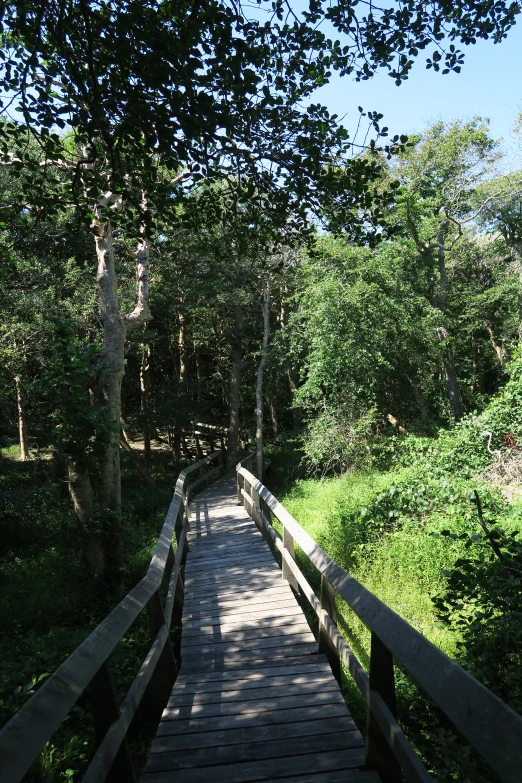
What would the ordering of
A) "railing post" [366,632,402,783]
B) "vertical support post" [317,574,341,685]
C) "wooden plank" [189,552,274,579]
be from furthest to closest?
"wooden plank" [189,552,274,579] → "vertical support post" [317,574,341,685] → "railing post" [366,632,402,783]

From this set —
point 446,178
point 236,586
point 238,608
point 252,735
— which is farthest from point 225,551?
point 446,178

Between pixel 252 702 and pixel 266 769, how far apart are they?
2.76ft

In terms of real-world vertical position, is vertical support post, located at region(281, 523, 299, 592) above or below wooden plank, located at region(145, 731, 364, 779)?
above

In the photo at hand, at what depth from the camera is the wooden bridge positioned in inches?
61.7

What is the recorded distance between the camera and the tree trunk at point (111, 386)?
389 inches

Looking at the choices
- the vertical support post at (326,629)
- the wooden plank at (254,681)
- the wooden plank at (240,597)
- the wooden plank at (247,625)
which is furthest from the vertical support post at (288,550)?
the wooden plank at (254,681)

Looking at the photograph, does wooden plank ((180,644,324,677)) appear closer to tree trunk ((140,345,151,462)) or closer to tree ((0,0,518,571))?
tree ((0,0,518,571))

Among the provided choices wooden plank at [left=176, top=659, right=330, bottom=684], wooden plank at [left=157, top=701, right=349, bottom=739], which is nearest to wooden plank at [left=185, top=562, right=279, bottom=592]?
wooden plank at [left=176, top=659, right=330, bottom=684]

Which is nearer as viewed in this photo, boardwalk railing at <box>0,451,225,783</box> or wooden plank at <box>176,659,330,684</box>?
boardwalk railing at <box>0,451,225,783</box>

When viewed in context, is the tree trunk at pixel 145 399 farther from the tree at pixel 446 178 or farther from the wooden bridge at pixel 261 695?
the wooden bridge at pixel 261 695

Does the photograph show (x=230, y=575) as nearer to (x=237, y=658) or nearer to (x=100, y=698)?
(x=237, y=658)

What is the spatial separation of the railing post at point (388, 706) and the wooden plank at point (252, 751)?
0.32m

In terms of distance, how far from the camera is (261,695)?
369 cm

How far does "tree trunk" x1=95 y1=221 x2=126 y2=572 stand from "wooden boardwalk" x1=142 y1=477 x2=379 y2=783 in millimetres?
3931
